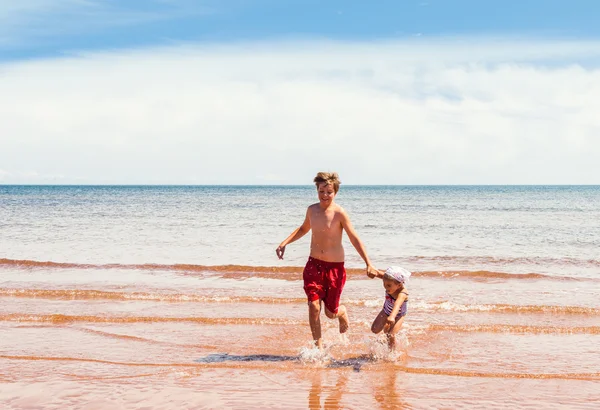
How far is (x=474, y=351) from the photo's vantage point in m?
7.11

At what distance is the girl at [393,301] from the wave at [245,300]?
2962mm

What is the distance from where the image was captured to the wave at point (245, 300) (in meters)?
9.47

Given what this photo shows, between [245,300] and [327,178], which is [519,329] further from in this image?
[245,300]

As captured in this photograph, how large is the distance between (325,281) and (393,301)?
87 cm

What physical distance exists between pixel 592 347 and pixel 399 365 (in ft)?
8.91

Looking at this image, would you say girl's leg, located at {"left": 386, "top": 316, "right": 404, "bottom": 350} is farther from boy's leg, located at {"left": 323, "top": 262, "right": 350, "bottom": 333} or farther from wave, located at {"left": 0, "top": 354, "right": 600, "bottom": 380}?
boy's leg, located at {"left": 323, "top": 262, "right": 350, "bottom": 333}

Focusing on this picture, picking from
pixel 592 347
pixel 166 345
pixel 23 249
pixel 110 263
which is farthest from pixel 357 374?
pixel 23 249

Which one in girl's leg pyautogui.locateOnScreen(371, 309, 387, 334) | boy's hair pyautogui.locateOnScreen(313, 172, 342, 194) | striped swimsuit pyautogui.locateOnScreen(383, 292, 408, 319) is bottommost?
girl's leg pyautogui.locateOnScreen(371, 309, 387, 334)

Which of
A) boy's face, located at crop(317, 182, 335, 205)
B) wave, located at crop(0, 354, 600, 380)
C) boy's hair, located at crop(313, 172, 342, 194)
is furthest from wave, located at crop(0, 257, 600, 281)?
boy's hair, located at crop(313, 172, 342, 194)

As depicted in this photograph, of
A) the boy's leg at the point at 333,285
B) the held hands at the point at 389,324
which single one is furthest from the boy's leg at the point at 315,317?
the held hands at the point at 389,324

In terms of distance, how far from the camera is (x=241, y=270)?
14117 millimetres

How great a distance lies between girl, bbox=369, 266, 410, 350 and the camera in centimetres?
642

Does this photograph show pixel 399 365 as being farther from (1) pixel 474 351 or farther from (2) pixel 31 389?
(2) pixel 31 389

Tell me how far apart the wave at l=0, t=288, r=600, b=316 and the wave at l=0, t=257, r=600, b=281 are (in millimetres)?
2674
